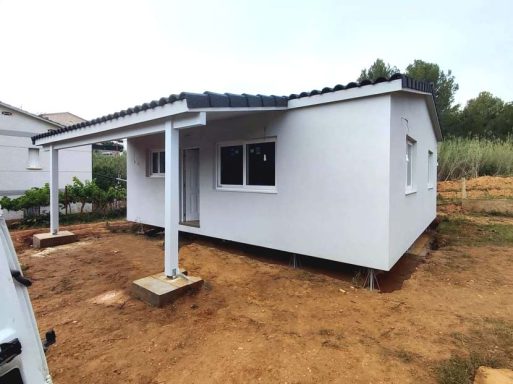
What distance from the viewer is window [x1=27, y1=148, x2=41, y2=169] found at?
13695 millimetres

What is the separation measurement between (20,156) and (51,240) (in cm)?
771

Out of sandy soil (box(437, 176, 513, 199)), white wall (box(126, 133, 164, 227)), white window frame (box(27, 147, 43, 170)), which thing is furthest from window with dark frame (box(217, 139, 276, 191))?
sandy soil (box(437, 176, 513, 199))

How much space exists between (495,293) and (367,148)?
3.11 m

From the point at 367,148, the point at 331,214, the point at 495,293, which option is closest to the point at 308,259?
the point at 331,214

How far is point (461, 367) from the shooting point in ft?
9.32

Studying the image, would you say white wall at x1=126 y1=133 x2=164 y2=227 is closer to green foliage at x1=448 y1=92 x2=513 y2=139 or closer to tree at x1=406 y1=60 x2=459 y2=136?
tree at x1=406 y1=60 x2=459 y2=136

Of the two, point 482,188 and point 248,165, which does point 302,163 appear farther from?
point 482,188

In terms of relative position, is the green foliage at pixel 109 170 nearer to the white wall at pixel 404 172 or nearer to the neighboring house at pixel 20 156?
the neighboring house at pixel 20 156

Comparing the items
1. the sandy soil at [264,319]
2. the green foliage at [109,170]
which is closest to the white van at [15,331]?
the sandy soil at [264,319]

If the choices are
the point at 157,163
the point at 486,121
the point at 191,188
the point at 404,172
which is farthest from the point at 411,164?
the point at 486,121

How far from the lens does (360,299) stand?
179 inches

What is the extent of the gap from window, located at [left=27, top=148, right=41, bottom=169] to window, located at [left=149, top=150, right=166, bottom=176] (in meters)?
8.09

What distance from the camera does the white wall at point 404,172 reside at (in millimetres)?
4875

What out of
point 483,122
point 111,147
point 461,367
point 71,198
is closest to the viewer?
point 461,367
